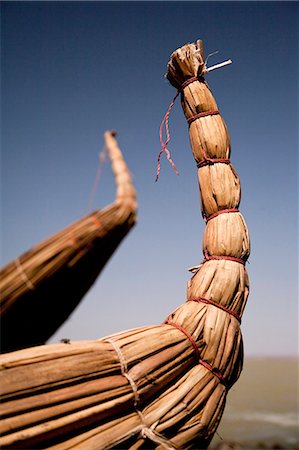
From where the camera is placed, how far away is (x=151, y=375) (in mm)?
1661

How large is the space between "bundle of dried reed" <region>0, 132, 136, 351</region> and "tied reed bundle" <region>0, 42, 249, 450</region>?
0.68 ft

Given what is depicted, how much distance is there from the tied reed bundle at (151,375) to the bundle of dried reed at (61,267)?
207mm

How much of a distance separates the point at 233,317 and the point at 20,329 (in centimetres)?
101

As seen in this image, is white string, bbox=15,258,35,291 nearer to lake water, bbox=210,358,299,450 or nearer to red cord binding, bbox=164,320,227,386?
red cord binding, bbox=164,320,227,386

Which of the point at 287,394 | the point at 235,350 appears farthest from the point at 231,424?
the point at 235,350

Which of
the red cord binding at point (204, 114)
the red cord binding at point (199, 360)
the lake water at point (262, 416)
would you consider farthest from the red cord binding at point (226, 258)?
the lake water at point (262, 416)

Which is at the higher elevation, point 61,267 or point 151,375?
point 61,267

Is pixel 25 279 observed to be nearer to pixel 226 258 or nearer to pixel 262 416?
pixel 226 258

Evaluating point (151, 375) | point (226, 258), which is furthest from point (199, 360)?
point (226, 258)

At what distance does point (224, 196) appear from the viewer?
2.18 meters

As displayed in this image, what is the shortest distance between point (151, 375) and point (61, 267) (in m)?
0.65

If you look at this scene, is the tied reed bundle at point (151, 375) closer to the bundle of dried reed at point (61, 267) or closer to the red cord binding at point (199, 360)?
the red cord binding at point (199, 360)

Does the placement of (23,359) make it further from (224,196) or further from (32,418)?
(224,196)

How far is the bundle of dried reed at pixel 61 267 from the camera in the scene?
49.8 inches
